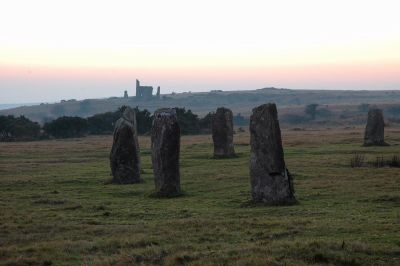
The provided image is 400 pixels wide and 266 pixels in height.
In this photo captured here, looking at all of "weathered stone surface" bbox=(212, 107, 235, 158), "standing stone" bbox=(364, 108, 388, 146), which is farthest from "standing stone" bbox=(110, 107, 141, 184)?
"standing stone" bbox=(364, 108, 388, 146)

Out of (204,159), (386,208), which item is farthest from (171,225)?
(204,159)

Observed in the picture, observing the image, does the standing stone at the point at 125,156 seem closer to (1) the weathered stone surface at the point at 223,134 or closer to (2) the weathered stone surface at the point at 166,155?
(2) the weathered stone surface at the point at 166,155

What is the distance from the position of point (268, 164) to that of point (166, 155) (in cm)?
523

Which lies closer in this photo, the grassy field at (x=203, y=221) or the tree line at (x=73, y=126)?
the grassy field at (x=203, y=221)

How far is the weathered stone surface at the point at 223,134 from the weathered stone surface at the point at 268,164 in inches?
814

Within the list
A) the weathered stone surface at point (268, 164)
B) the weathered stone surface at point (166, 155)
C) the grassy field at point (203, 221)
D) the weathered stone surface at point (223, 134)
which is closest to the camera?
the grassy field at point (203, 221)

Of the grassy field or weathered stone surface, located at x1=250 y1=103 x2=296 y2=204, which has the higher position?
weathered stone surface, located at x1=250 y1=103 x2=296 y2=204

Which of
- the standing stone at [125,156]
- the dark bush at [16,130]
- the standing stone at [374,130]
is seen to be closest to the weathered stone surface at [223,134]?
the standing stone at [374,130]

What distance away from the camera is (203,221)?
677 inches

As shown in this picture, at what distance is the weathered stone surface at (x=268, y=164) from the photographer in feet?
68.9

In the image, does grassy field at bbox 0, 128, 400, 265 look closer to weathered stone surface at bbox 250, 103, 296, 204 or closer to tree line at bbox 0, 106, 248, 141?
weathered stone surface at bbox 250, 103, 296, 204

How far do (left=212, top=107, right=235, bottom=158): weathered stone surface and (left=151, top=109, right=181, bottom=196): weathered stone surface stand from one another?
691 inches

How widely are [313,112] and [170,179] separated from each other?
118921mm

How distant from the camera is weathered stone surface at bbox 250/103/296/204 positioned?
68.9 feet
